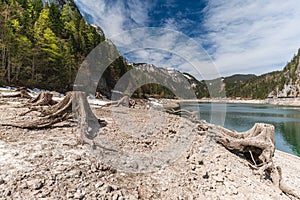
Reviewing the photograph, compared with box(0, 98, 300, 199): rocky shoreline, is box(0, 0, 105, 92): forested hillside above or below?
above

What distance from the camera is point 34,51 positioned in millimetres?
30453

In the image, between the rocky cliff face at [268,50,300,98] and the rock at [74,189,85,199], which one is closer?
the rock at [74,189,85,199]

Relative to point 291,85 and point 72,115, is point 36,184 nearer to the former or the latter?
point 72,115

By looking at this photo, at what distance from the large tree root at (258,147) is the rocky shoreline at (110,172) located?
33 centimetres

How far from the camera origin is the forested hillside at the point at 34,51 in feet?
90.9

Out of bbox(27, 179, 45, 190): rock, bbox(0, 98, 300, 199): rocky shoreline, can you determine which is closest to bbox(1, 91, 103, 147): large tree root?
bbox(0, 98, 300, 199): rocky shoreline

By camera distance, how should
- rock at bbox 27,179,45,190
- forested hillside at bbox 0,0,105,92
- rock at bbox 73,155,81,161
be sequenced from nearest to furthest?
rock at bbox 27,179,45,190 → rock at bbox 73,155,81,161 → forested hillside at bbox 0,0,105,92

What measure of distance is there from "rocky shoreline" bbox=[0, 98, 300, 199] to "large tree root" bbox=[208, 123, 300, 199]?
33 cm

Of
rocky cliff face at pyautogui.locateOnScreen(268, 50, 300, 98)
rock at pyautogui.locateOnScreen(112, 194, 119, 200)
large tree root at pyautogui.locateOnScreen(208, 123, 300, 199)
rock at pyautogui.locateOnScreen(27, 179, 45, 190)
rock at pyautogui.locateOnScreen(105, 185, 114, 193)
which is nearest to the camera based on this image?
rock at pyautogui.locateOnScreen(27, 179, 45, 190)

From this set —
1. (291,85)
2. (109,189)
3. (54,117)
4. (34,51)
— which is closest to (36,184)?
(109,189)

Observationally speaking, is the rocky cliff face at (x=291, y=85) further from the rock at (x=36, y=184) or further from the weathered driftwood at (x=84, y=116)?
the rock at (x=36, y=184)

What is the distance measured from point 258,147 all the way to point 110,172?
6157 mm

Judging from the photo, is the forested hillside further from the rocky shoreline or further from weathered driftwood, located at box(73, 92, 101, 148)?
the rocky shoreline

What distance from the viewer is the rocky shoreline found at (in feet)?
11.6
